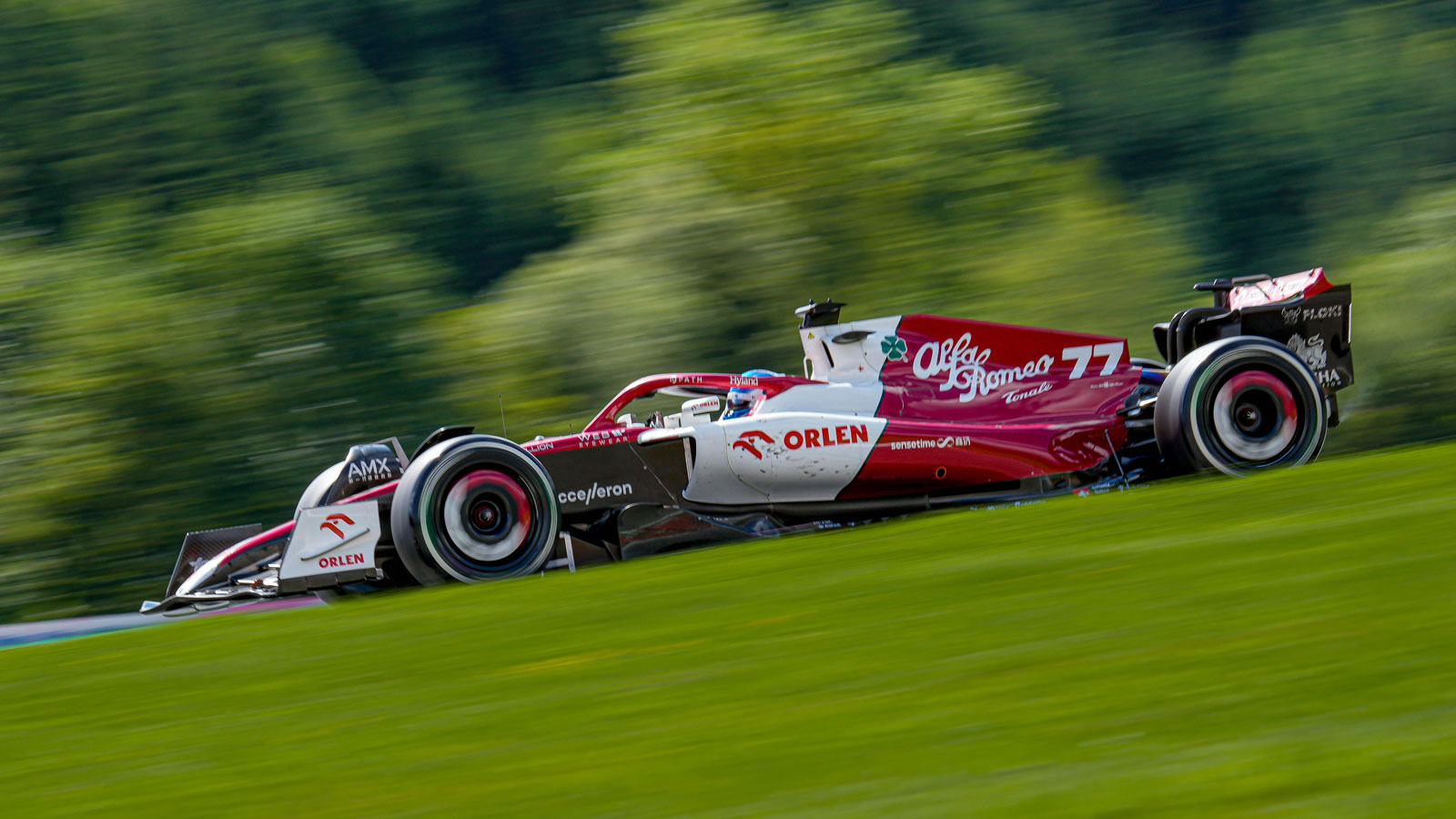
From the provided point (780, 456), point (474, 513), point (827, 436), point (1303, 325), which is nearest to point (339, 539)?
point (474, 513)

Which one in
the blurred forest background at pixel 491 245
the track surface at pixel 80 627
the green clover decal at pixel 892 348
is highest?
the blurred forest background at pixel 491 245

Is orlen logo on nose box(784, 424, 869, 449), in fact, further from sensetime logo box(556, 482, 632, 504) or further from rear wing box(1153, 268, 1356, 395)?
rear wing box(1153, 268, 1356, 395)

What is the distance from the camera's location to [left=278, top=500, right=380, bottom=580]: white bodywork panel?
7594mm

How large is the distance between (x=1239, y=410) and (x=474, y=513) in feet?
14.7

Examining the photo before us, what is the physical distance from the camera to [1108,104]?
2808cm

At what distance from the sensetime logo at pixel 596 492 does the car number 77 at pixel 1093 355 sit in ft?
9.60

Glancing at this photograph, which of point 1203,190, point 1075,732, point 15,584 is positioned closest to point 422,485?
point 1075,732

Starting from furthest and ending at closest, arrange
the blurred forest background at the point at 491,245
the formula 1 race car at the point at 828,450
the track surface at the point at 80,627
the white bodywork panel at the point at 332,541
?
the blurred forest background at the point at 491,245 < the track surface at the point at 80,627 < the formula 1 race car at the point at 828,450 < the white bodywork panel at the point at 332,541

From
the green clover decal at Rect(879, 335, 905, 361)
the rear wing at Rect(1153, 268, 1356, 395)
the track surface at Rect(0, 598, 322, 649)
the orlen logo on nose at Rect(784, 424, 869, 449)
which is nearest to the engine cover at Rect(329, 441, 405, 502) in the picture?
the track surface at Rect(0, 598, 322, 649)

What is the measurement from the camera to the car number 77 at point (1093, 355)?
9.37m

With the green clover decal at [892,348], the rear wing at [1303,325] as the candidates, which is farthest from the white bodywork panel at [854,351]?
the rear wing at [1303,325]

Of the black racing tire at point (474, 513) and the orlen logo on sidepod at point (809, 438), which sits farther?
the orlen logo on sidepod at point (809, 438)

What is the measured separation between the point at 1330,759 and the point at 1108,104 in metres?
26.6

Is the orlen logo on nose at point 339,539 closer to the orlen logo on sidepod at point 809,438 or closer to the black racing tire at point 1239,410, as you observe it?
the orlen logo on sidepod at point 809,438
